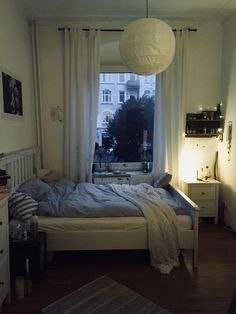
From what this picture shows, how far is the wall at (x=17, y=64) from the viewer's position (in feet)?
10.0

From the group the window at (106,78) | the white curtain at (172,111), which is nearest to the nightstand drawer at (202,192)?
the white curtain at (172,111)

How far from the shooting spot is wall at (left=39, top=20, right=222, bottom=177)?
427cm

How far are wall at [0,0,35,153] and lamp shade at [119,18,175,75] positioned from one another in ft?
4.61

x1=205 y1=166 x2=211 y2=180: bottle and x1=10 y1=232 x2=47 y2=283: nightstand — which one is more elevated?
x1=205 y1=166 x2=211 y2=180: bottle

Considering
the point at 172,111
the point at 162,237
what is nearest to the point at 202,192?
the point at 172,111

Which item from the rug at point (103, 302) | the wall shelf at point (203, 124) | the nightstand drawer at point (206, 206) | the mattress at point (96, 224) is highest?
the wall shelf at point (203, 124)

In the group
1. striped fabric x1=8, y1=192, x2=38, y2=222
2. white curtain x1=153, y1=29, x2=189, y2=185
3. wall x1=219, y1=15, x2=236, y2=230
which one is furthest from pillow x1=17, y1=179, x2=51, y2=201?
wall x1=219, y1=15, x2=236, y2=230

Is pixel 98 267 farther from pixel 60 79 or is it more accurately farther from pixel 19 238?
pixel 60 79

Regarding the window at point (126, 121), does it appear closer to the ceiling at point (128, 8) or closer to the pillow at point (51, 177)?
the pillow at point (51, 177)

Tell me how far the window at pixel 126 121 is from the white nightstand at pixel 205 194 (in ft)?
3.13

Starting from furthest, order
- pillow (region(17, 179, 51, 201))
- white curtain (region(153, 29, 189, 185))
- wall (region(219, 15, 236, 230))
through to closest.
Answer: white curtain (region(153, 29, 189, 185)) → wall (region(219, 15, 236, 230)) → pillow (region(17, 179, 51, 201))

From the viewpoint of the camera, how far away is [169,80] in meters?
4.28

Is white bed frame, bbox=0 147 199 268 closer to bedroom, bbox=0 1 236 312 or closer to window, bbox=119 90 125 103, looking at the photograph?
bedroom, bbox=0 1 236 312

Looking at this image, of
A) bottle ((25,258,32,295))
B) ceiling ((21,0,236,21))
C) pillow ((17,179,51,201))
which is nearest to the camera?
bottle ((25,258,32,295))
